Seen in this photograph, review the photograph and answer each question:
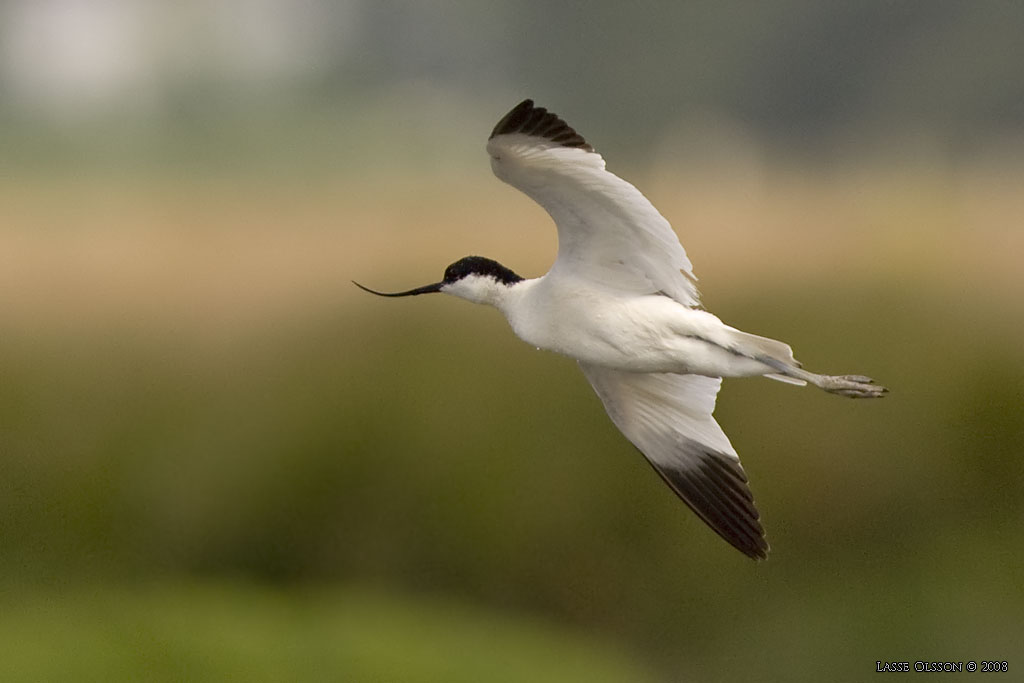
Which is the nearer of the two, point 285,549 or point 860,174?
point 285,549

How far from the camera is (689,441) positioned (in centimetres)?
320

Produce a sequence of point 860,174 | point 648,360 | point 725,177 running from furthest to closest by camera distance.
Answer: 1. point 860,174
2. point 725,177
3. point 648,360

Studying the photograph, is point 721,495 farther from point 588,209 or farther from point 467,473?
point 467,473

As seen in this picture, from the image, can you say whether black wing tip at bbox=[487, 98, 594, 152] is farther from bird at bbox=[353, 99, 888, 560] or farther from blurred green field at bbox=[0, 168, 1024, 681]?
blurred green field at bbox=[0, 168, 1024, 681]

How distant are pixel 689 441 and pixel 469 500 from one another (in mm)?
4289

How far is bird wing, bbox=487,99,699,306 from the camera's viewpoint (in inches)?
100

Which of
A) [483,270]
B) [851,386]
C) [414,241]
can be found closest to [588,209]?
[483,270]

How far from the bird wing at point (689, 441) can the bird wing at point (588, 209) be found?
1.23 feet

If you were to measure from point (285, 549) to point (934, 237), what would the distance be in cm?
604

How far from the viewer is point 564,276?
9.37 ft

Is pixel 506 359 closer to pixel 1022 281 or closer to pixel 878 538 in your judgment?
pixel 878 538

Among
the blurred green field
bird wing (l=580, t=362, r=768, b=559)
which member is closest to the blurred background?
the blurred green field

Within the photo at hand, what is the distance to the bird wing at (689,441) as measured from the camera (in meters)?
3.13

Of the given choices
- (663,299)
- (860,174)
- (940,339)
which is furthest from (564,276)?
(860,174)
